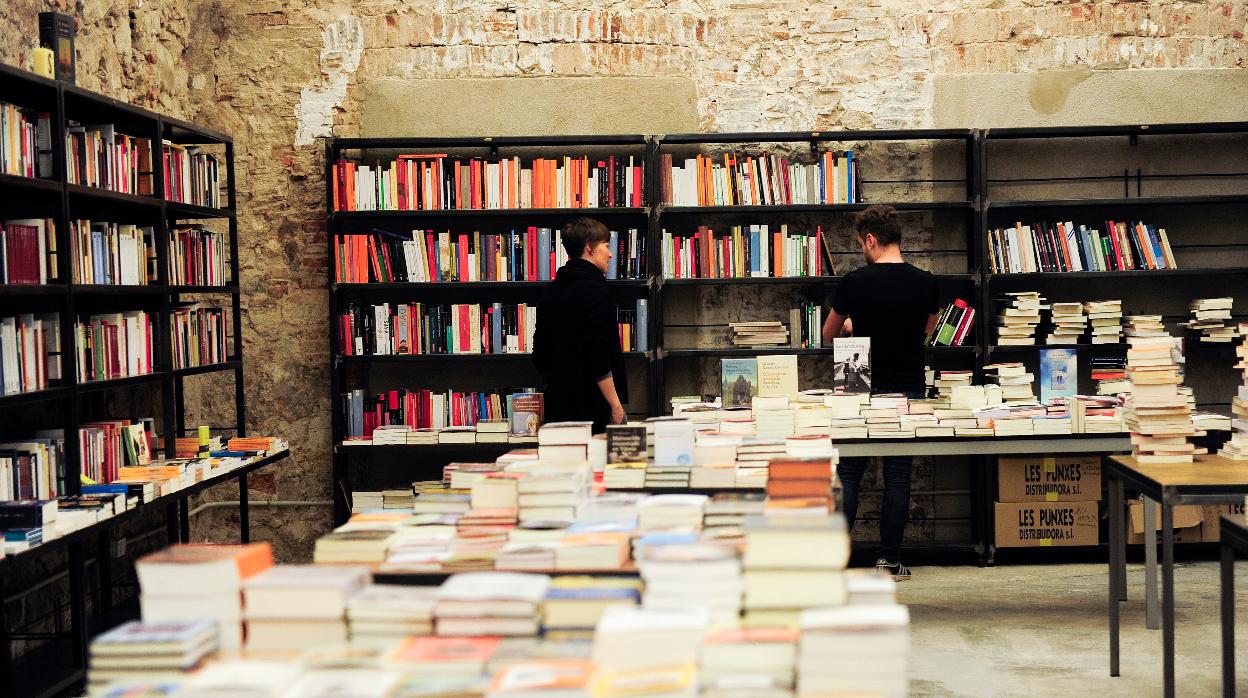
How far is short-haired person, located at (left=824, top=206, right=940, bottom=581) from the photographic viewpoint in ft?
18.2

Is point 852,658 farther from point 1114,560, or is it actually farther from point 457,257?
point 457,257

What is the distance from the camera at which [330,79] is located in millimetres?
6785

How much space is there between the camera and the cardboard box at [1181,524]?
631 centimetres

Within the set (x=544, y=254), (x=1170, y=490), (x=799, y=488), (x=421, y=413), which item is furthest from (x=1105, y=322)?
(x=799, y=488)

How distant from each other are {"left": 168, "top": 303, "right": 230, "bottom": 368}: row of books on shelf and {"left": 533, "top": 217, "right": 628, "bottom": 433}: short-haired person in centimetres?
180

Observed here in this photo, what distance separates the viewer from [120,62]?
234 inches

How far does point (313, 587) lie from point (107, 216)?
3844 millimetres

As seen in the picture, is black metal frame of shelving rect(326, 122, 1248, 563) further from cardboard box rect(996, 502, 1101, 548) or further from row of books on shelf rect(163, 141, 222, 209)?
row of books on shelf rect(163, 141, 222, 209)

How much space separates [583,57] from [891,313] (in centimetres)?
254

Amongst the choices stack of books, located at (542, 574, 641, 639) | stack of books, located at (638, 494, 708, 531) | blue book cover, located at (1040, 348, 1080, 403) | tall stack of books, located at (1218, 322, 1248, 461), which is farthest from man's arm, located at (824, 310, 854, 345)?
stack of books, located at (542, 574, 641, 639)

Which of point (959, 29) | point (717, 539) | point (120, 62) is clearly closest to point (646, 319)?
point (959, 29)

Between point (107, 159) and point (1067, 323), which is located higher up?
point (107, 159)

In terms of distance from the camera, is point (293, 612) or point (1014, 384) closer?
point (293, 612)

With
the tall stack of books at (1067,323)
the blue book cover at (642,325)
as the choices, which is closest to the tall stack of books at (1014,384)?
the tall stack of books at (1067,323)
